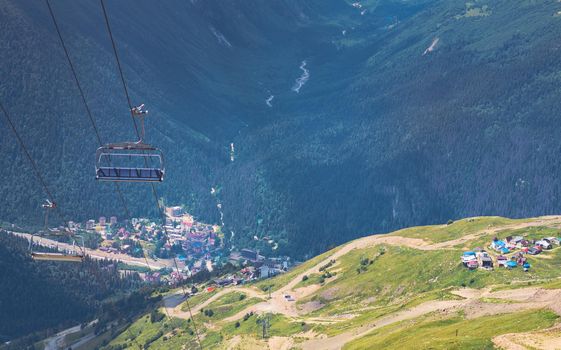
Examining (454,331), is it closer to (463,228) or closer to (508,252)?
(508,252)

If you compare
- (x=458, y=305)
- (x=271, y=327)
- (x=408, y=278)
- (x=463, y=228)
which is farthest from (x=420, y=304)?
(x=463, y=228)

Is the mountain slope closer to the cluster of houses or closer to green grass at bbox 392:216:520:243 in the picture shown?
green grass at bbox 392:216:520:243

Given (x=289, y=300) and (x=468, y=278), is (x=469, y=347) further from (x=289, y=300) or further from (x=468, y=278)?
(x=289, y=300)

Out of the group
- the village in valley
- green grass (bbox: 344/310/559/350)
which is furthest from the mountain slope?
the village in valley

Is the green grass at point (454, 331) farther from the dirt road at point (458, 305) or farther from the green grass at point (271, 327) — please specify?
the green grass at point (271, 327)

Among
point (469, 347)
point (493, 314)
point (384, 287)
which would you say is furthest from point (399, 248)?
point (469, 347)
